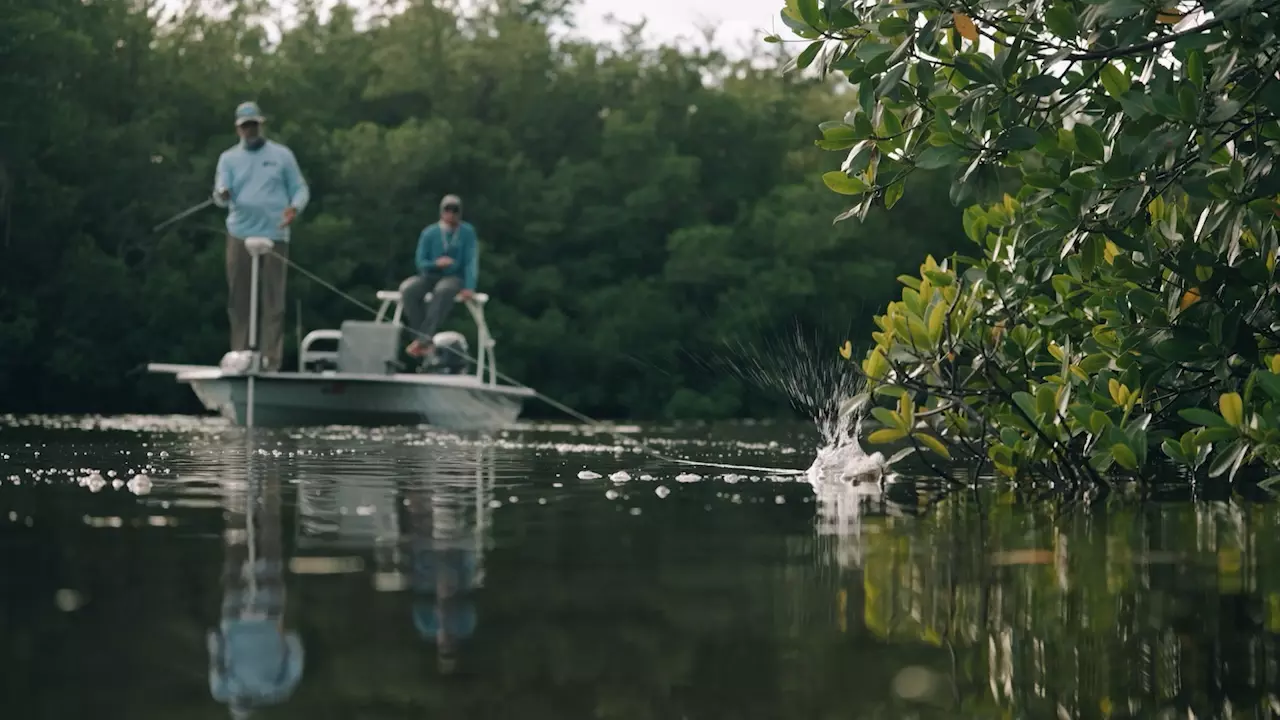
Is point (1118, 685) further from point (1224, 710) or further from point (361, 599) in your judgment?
point (361, 599)

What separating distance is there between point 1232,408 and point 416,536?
349cm

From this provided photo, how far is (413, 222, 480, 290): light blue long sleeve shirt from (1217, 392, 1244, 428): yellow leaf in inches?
503

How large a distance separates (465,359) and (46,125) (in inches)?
573

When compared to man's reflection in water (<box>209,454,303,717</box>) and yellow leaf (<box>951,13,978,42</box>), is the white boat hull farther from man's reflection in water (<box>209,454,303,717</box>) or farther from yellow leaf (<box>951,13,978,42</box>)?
man's reflection in water (<box>209,454,303,717</box>)

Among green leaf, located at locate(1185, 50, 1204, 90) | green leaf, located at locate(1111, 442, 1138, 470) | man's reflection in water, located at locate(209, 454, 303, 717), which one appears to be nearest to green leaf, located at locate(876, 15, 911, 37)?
green leaf, located at locate(1185, 50, 1204, 90)

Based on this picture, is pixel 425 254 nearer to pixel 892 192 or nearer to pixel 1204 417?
pixel 892 192

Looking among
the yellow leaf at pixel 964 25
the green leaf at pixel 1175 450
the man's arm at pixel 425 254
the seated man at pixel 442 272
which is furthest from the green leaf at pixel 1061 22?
the man's arm at pixel 425 254

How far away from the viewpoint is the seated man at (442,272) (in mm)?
20438

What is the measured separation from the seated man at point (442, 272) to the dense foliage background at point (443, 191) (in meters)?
12.8

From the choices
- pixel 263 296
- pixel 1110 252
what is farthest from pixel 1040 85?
pixel 263 296

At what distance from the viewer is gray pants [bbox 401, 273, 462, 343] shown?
67.0ft

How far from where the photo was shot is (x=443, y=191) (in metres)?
39.4

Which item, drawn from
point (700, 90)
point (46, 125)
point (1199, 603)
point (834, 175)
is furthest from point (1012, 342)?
point (700, 90)

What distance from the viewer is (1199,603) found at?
5.27m
